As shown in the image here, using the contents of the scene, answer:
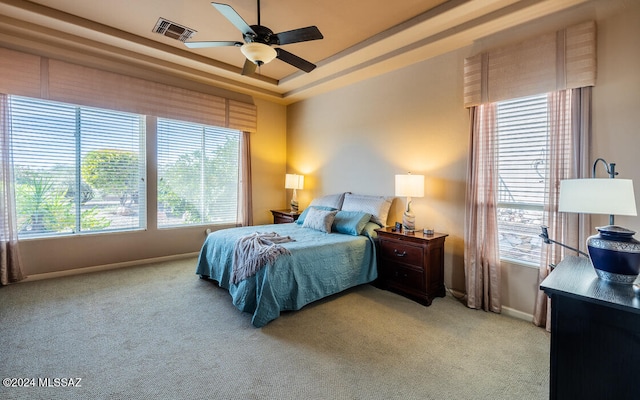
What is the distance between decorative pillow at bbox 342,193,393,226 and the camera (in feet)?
12.3

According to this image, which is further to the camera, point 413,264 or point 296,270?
point 413,264

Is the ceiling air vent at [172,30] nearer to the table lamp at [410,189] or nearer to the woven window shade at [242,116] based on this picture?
the woven window shade at [242,116]

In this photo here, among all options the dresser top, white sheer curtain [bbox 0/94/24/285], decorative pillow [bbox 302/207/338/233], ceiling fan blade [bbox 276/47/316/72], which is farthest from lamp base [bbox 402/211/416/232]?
white sheer curtain [bbox 0/94/24/285]

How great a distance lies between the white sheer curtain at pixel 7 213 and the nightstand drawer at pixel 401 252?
442 centimetres

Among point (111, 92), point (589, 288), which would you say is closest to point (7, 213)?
point (111, 92)

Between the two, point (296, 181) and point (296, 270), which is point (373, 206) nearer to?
point (296, 270)

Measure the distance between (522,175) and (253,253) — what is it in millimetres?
2730

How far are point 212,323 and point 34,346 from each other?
1262mm

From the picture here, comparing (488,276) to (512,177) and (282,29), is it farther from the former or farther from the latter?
(282,29)

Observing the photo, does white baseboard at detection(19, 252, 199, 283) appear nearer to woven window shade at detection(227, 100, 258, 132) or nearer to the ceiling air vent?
woven window shade at detection(227, 100, 258, 132)

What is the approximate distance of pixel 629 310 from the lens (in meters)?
1.15

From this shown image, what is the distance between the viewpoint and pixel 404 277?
10.6 feet

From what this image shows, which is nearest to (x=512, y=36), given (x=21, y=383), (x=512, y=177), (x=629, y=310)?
(x=512, y=177)

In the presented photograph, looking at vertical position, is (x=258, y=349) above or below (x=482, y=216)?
below
